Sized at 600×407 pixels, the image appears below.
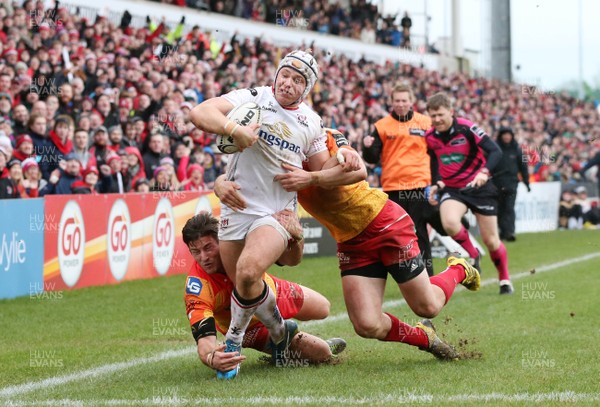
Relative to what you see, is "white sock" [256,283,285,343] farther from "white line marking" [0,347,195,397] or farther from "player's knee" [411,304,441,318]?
"white line marking" [0,347,195,397]

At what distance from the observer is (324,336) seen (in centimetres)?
899

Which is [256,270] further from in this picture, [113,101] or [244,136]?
[113,101]

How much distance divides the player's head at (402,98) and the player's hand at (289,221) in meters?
4.95

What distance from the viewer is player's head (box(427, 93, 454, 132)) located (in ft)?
37.8

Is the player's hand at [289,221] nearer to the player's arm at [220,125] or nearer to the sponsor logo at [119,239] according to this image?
the player's arm at [220,125]

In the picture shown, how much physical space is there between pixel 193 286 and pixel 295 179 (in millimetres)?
1068

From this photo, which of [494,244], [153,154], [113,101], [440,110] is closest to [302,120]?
[440,110]

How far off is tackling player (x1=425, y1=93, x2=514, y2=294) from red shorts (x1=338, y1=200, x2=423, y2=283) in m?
4.57

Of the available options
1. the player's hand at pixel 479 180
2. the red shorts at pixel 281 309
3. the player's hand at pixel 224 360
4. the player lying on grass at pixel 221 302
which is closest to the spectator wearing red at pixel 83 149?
the player's hand at pixel 479 180

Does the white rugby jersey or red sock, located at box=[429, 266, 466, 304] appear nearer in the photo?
the white rugby jersey

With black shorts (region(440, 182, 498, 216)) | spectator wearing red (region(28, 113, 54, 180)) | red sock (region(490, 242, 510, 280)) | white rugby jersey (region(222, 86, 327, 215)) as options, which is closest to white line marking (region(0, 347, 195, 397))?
white rugby jersey (region(222, 86, 327, 215))

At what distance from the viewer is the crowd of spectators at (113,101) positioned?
1404cm

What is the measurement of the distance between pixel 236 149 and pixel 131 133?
32.9 feet

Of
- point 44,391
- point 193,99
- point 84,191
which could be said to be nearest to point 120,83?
point 193,99
